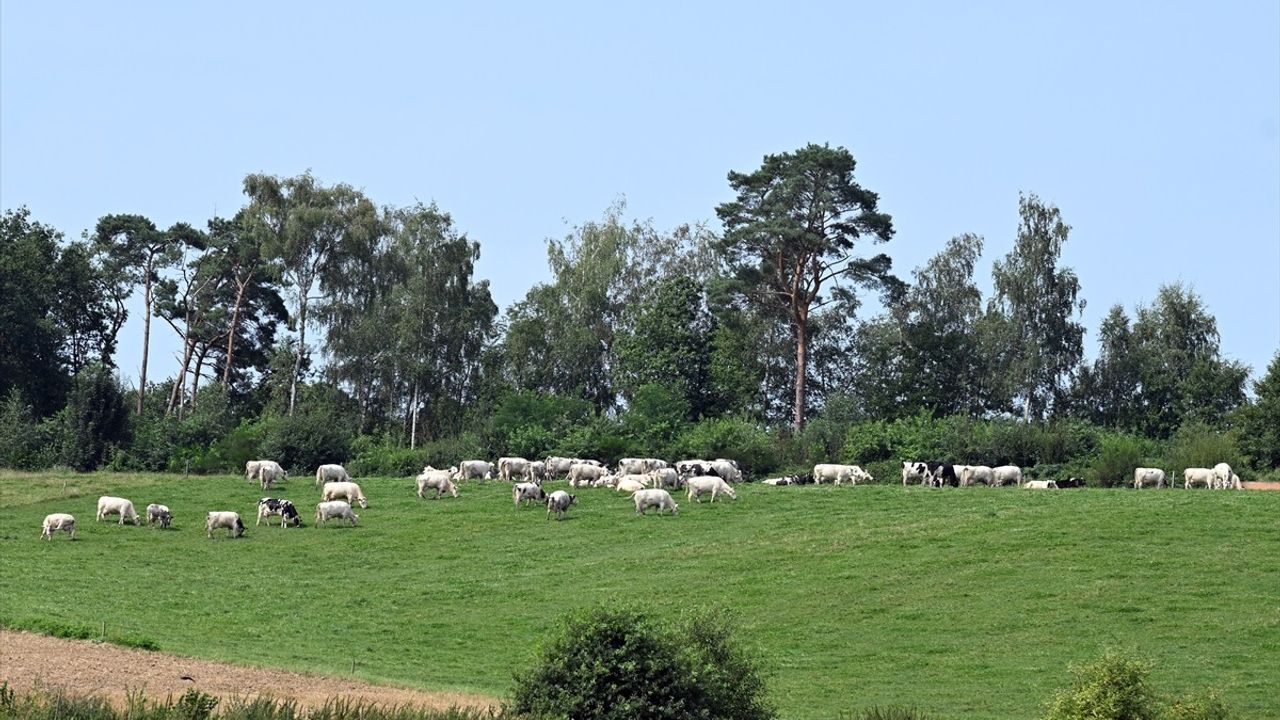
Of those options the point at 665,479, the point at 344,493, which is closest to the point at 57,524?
the point at 344,493

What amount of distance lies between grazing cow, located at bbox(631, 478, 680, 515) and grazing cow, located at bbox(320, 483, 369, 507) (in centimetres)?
970

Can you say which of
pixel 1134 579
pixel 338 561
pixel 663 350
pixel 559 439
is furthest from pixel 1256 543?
pixel 663 350

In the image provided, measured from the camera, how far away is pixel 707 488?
175 feet

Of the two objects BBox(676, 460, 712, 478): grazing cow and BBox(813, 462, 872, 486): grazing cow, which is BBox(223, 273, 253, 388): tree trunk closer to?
BBox(676, 460, 712, 478): grazing cow

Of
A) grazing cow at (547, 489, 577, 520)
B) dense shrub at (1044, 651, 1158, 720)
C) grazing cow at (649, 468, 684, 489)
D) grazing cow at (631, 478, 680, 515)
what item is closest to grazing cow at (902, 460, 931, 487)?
grazing cow at (649, 468, 684, 489)

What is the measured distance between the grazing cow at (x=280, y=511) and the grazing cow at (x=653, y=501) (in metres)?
10.4

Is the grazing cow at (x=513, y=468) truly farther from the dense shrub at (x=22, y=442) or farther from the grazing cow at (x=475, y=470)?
the dense shrub at (x=22, y=442)

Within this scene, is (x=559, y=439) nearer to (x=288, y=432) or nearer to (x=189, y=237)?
(x=288, y=432)

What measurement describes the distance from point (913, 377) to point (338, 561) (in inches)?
1918

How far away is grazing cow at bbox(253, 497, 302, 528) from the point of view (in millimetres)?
50625

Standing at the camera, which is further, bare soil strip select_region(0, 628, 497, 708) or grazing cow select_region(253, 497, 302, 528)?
grazing cow select_region(253, 497, 302, 528)

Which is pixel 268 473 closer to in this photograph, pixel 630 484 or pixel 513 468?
pixel 513 468

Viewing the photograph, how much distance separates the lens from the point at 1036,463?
6906cm

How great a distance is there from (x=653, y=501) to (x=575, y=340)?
44586 mm
